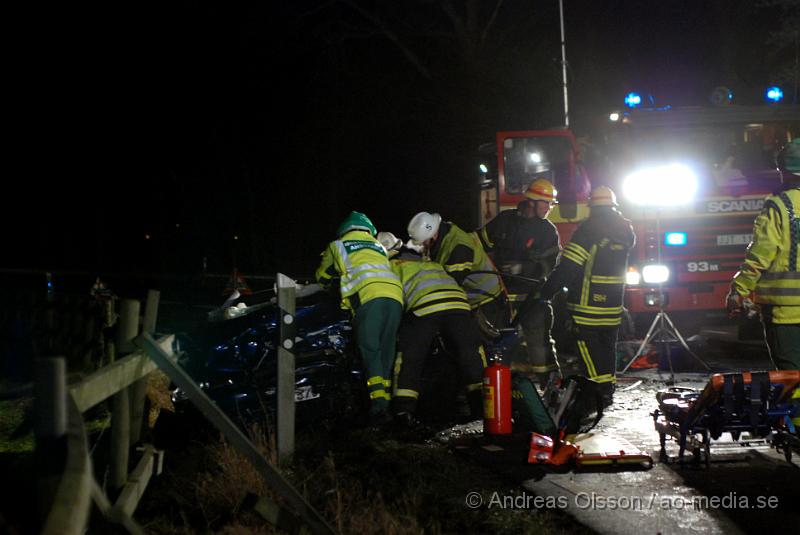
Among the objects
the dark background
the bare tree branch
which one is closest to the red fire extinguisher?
the dark background

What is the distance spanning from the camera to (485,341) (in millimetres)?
6949

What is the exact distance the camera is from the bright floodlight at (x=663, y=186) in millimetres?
9445

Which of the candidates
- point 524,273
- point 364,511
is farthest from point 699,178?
point 364,511

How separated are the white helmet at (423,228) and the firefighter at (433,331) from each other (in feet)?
1.21

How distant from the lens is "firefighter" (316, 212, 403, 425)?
608 cm

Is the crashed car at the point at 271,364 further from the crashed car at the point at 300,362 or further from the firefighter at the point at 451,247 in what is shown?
the firefighter at the point at 451,247

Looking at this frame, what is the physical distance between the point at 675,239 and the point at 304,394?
205 inches

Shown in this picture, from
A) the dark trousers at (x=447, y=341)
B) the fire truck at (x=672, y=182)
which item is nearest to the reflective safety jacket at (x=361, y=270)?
the dark trousers at (x=447, y=341)

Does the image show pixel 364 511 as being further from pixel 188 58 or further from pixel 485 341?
pixel 188 58

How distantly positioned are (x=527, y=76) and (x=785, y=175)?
19.6 metres

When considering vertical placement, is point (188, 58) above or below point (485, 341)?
above

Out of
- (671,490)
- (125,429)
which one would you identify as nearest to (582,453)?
(671,490)

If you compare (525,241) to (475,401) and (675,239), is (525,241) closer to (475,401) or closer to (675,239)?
(475,401)

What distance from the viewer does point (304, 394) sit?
20.4ft
